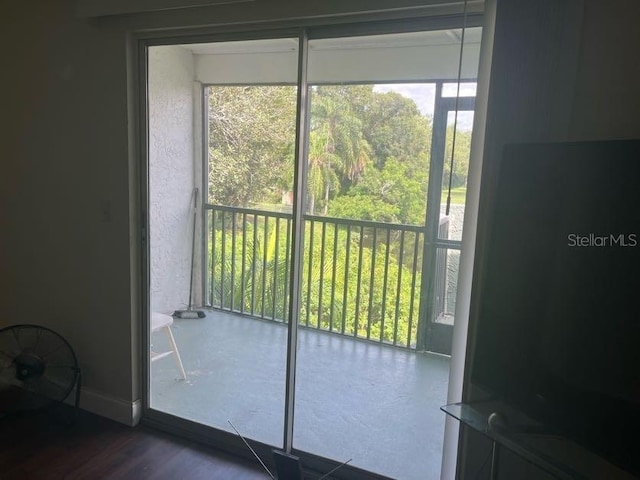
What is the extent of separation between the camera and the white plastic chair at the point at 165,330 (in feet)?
8.66

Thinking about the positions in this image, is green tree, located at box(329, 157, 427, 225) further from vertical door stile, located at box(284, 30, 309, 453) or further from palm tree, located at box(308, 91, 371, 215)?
vertical door stile, located at box(284, 30, 309, 453)

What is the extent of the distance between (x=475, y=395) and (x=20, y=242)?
252cm

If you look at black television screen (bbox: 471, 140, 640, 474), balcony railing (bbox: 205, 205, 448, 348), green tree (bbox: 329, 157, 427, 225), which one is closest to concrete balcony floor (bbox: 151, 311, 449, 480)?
balcony railing (bbox: 205, 205, 448, 348)

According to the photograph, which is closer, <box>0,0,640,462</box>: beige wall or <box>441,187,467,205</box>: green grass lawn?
<box>441,187,467,205</box>: green grass lawn

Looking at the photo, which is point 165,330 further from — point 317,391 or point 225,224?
point 317,391

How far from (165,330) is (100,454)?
69 centimetres

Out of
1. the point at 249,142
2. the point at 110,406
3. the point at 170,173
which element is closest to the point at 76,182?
the point at 170,173

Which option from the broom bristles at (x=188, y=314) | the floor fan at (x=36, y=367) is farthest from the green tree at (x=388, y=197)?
the floor fan at (x=36, y=367)

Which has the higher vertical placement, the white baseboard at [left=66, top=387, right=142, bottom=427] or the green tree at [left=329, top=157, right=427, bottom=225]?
the green tree at [left=329, top=157, right=427, bottom=225]

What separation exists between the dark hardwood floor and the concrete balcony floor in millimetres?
169

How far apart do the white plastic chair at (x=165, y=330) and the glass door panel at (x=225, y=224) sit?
0.03m

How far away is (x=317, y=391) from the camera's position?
2459 mm

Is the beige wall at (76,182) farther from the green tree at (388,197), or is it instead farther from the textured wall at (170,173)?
the green tree at (388,197)

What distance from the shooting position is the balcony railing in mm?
2193
